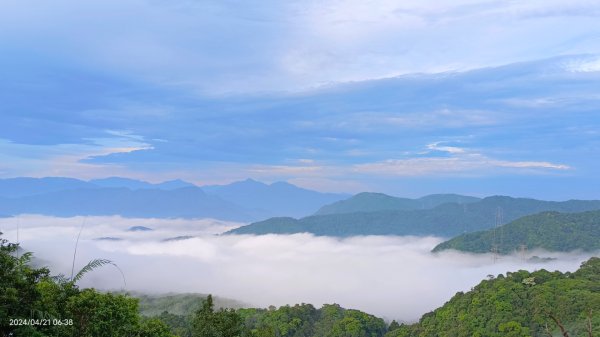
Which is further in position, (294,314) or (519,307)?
(294,314)

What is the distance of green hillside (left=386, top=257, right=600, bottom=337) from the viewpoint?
8700 cm

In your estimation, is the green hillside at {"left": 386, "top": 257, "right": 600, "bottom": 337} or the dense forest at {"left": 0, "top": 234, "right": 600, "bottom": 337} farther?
the green hillside at {"left": 386, "top": 257, "right": 600, "bottom": 337}

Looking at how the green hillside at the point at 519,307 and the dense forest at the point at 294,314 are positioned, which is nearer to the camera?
the dense forest at the point at 294,314

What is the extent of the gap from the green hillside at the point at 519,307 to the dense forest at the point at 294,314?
0.18m

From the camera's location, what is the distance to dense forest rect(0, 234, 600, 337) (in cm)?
1667

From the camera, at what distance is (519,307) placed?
98.0 metres

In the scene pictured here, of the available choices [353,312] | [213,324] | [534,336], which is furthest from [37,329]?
[353,312]

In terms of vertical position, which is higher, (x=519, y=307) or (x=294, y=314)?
(x=519, y=307)

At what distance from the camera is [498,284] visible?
108500mm

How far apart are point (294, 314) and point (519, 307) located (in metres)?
53.1

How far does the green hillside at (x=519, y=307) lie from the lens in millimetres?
87000

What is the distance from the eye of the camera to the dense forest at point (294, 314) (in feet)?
54.7

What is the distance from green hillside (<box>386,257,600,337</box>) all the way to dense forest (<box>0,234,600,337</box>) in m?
0.18

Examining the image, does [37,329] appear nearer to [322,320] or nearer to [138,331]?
[138,331]
